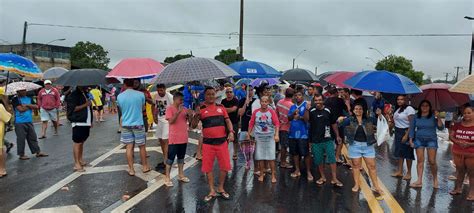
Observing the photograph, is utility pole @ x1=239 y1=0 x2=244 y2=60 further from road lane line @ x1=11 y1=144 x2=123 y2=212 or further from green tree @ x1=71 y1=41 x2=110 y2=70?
green tree @ x1=71 y1=41 x2=110 y2=70

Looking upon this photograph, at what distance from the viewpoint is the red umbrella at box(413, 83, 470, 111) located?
240 inches

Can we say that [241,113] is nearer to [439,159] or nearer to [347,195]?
[347,195]

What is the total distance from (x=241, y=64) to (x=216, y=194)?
2.90 m

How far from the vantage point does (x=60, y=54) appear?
173 ft

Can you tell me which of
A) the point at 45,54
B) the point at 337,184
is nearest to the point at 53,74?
the point at 337,184

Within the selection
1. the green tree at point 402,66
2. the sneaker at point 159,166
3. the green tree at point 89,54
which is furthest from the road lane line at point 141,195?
the green tree at point 89,54

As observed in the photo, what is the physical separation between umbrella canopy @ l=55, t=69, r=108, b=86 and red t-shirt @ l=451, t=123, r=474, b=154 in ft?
19.7

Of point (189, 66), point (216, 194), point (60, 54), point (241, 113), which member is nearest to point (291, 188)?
point (216, 194)

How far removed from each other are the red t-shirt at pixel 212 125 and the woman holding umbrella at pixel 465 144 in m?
3.66

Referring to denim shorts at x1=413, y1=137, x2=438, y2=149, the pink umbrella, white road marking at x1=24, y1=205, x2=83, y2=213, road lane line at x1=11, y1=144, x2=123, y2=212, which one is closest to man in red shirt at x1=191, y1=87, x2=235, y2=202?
the pink umbrella

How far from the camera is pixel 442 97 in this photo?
6.18 m

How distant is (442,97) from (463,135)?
966 mm

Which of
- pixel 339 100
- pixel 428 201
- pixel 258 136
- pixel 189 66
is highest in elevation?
pixel 189 66

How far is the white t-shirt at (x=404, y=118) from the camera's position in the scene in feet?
21.0
